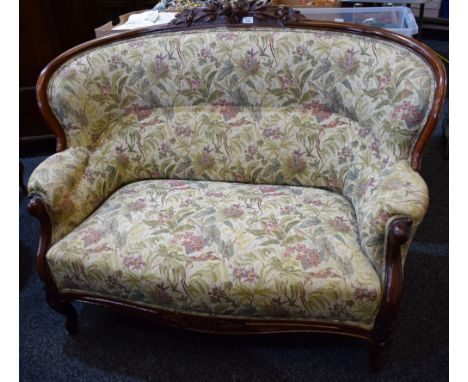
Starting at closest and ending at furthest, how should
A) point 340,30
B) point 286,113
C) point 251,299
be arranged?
1. point 251,299
2. point 340,30
3. point 286,113

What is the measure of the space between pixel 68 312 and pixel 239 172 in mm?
786

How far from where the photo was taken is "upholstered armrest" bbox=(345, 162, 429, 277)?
106 centimetres

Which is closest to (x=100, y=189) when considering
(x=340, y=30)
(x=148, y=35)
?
(x=148, y=35)

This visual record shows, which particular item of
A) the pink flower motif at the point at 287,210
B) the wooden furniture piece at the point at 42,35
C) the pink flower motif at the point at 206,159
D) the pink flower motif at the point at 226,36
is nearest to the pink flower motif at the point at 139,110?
the pink flower motif at the point at 206,159

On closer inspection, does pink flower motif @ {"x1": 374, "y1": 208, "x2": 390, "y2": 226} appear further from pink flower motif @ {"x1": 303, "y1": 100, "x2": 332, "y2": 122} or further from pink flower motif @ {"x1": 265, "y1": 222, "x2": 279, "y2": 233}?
pink flower motif @ {"x1": 303, "y1": 100, "x2": 332, "y2": 122}

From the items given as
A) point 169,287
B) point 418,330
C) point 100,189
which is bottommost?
point 418,330

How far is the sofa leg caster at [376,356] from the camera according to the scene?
3.84ft

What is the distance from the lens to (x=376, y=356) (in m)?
1.22

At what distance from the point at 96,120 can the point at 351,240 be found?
102cm

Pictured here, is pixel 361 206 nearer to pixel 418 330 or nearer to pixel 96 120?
pixel 418 330

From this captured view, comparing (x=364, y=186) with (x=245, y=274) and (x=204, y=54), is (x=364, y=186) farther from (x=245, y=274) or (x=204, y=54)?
(x=204, y=54)

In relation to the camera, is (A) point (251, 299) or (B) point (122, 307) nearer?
(A) point (251, 299)

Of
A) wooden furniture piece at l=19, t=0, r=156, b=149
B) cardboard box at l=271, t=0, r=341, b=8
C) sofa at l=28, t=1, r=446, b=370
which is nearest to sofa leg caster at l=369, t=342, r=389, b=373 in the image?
sofa at l=28, t=1, r=446, b=370

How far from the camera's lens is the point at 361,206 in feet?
4.11
